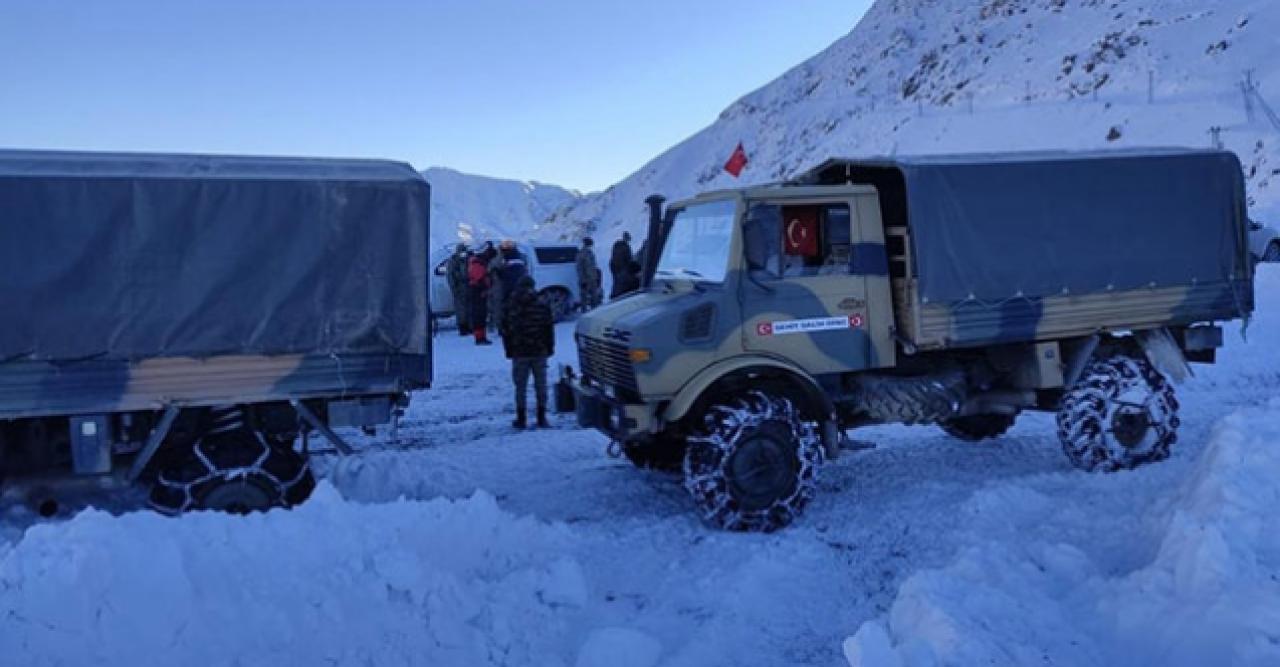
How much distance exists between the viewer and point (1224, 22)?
37562 mm

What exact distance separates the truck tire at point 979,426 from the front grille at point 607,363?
11.6 feet

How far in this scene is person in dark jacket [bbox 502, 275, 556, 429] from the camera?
995cm

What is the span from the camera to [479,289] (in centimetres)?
Answer: 1766

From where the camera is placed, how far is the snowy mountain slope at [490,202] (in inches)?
3625

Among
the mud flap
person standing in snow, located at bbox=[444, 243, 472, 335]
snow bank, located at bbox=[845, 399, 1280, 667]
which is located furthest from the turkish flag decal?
person standing in snow, located at bbox=[444, 243, 472, 335]

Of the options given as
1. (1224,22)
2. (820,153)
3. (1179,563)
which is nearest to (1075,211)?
Answer: (1179,563)

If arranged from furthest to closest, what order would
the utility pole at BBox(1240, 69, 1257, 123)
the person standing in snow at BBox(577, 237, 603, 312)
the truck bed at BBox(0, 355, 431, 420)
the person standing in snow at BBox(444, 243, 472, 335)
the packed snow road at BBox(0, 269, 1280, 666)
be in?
the utility pole at BBox(1240, 69, 1257, 123) → the person standing in snow at BBox(577, 237, 603, 312) → the person standing in snow at BBox(444, 243, 472, 335) → the truck bed at BBox(0, 355, 431, 420) → the packed snow road at BBox(0, 269, 1280, 666)

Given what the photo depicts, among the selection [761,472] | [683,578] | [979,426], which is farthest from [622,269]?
[683,578]

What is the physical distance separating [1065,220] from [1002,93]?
3942 cm

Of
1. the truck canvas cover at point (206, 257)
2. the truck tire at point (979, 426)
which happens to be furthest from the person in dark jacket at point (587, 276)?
the truck canvas cover at point (206, 257)

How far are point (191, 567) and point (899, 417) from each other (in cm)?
488

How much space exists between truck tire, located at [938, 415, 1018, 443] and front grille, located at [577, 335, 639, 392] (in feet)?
11.6

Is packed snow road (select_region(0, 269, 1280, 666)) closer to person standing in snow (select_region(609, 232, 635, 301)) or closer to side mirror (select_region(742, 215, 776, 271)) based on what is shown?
side mirror (select_region(742, 215, 776, 271))

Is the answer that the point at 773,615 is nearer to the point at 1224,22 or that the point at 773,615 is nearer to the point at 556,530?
the point at 556,530
